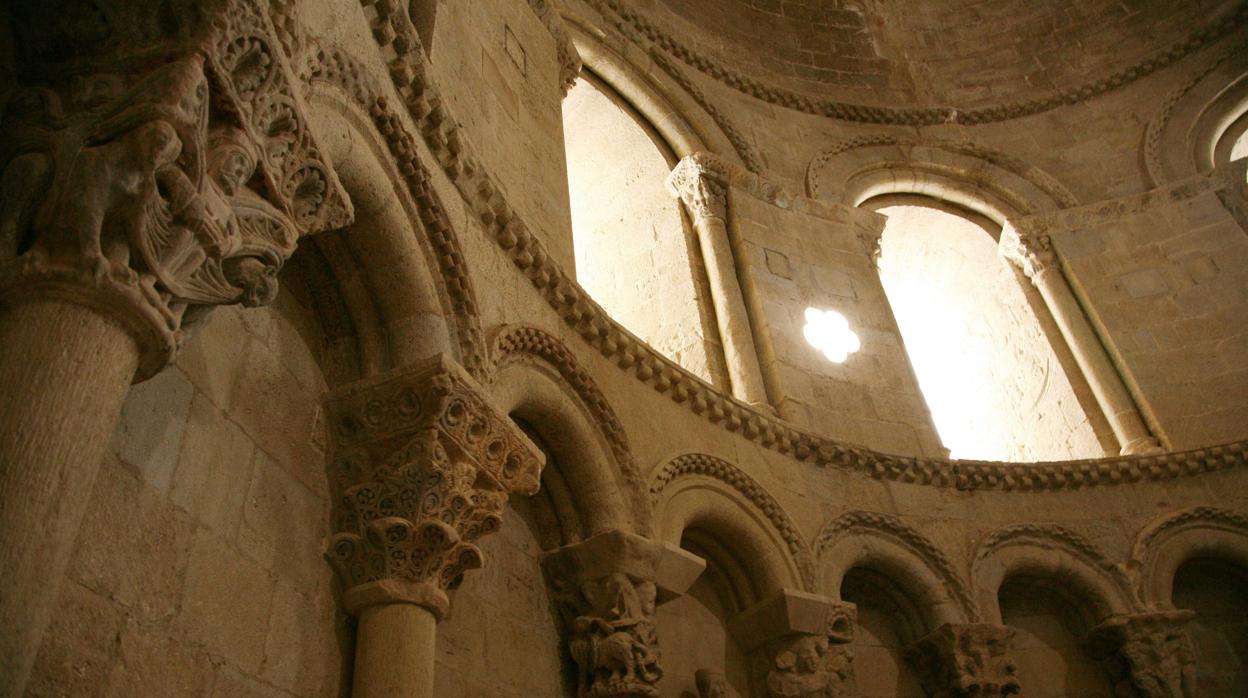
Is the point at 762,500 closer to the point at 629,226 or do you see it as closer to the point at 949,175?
the point at 629,226

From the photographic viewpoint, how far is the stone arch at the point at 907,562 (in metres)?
5.55

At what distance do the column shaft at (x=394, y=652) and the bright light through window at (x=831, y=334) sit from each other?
4.51 meters

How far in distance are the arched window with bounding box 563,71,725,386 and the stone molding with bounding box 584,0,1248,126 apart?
912 mm

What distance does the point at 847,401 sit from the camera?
6.68 meters

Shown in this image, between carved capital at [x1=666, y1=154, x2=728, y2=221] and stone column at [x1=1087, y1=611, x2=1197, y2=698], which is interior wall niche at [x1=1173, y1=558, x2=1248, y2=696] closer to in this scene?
stone column at [x1=1087, y1=611, x2=1197, y2=698]

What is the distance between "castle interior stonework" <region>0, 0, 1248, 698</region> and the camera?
6.97 feet

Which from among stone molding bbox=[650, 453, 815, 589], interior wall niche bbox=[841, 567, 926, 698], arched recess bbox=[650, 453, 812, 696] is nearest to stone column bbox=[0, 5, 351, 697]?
arched recess bbox=[650, 453, 812, 696]

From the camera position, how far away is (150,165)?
Result: 1979mm

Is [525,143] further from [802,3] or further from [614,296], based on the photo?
[802,3]

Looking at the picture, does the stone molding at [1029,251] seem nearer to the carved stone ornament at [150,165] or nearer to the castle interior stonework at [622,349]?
the castle interior stonework at [622,349]

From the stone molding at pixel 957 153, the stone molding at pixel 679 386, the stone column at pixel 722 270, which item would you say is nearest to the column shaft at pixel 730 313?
the stone column at pixel 722 270

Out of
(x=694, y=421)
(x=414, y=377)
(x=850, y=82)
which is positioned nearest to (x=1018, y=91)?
(x=850, y=82)

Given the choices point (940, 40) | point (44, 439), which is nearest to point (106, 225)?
point (44, 439)

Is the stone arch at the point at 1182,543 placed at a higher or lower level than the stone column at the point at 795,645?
higher
